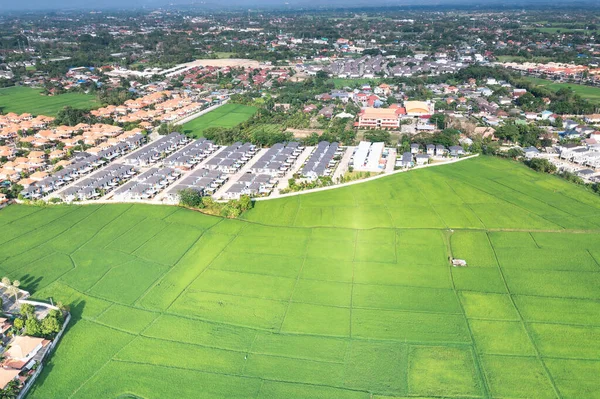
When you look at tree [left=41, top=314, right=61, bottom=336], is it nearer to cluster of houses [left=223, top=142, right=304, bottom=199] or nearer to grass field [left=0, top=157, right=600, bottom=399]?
grass field [left=0, top=157, right=600, bottom=399]

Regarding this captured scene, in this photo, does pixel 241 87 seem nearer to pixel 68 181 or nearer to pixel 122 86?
pixel 122 86

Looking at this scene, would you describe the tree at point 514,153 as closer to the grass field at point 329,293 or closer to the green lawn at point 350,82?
the grass field at point 329,293

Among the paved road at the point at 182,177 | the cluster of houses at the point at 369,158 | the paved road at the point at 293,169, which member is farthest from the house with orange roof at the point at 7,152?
the cluster of houses at the point at 369,158

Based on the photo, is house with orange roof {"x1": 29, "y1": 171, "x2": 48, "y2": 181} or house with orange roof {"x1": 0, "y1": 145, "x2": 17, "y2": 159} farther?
house with orange roof {"x1": 0, "y1": 145, "x2": 17, "y2": 159}

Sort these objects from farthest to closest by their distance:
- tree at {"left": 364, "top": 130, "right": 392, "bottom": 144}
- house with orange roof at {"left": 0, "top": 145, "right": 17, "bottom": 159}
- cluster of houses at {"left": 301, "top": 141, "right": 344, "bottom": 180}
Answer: tree at {"left": 364, "top": 130, "right": 392, "bottom": 144} → house with orange roof at {"left": 0, "top": 145, "right": 17, "bottom": 159} → cluster of houses at {"left": 301, "top": 141, "right": 344, "bottom": 180}

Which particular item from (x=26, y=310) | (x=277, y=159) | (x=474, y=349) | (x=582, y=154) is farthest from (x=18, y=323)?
(x=582, y=154)

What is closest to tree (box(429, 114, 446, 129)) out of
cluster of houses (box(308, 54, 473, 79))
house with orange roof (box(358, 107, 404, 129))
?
house with orange roof (box(358, 107, 404, 129))

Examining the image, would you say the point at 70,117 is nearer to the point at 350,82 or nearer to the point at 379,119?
the point at 379,119
